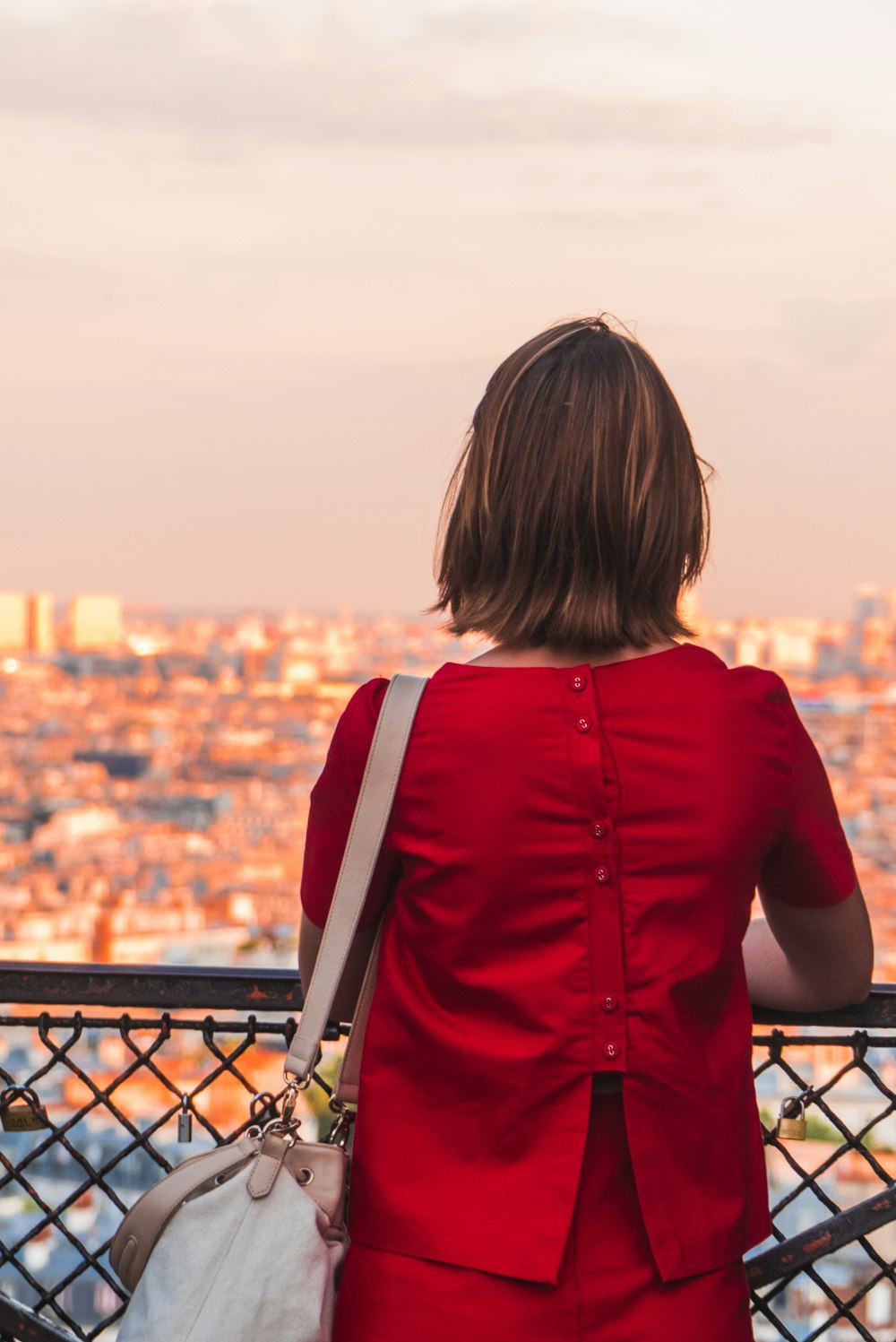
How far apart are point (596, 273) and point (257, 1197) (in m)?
36.8

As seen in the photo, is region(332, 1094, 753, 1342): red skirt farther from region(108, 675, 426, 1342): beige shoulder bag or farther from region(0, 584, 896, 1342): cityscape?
region(0, 584, 896, 1342): cityscape

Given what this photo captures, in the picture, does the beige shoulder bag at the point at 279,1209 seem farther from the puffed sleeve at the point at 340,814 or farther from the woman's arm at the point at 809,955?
the woman's arm at the point at 809,955

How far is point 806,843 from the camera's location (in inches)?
39.0

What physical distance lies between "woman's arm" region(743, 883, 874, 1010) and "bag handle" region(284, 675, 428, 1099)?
30cm

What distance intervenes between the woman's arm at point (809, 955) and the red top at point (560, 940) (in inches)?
4.7

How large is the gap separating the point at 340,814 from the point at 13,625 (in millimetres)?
33796

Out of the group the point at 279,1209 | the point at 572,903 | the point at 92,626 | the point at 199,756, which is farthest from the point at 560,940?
the point at 92,626


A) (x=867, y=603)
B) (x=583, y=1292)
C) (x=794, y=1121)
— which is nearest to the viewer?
(x=583, y=1292)

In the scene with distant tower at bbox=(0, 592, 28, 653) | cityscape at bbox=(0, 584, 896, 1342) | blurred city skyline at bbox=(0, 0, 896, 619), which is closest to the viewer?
cityscape at bbox=(0, 584, 896, 1342)

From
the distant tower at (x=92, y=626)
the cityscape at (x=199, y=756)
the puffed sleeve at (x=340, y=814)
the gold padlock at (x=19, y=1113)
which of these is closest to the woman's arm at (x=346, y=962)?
the puffed sleeve at (x=340, y=814)

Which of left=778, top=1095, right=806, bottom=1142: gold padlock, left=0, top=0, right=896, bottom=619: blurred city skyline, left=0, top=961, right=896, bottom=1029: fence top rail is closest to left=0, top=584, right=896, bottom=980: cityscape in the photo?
left=0, top=0, right=896, bottom=619: blurred city skyline

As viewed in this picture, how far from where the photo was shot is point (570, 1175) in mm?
908

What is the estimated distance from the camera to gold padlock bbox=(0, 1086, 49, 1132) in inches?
52.5

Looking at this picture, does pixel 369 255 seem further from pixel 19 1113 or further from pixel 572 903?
pixel 572 903
